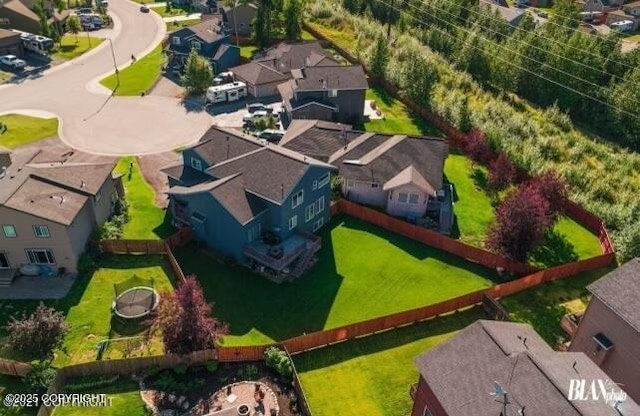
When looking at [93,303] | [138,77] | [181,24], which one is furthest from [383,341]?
[181,24]

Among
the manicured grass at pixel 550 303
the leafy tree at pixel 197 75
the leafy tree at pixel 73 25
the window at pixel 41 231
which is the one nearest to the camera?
the manicured grass at pixel 550 303

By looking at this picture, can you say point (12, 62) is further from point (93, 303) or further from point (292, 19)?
point (93, 303)

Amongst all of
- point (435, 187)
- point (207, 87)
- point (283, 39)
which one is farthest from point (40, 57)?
point (435, 187)

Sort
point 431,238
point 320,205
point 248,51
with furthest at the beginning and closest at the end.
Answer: point 248,51 < point 320,205 < point 431,238

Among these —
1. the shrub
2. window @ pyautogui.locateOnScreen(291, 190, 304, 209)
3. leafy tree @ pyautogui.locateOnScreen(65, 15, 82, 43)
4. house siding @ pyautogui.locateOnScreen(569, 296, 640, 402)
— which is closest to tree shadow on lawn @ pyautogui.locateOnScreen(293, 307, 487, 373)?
the shrub

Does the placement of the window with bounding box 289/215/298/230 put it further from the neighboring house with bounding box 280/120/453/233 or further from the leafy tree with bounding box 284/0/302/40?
the leafy tree with bounding box 284/0/302/40

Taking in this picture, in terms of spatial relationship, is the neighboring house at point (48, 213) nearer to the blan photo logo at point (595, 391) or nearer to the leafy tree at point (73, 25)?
the blan photo logo at point (595, 391)

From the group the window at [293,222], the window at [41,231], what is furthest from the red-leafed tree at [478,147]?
the window at [41,231]
